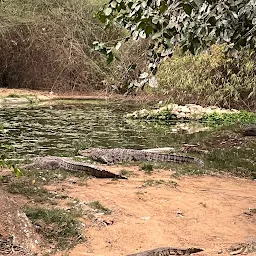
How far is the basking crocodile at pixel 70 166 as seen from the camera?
21.4ft

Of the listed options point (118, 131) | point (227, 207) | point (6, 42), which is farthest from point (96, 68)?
point (227, 207)

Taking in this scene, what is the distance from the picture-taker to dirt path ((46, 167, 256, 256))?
431cm

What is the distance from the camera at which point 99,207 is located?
5.05 m

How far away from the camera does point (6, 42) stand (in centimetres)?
2180

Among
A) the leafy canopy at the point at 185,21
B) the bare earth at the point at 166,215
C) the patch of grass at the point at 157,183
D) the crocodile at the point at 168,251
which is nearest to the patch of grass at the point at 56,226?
the bare earth at the point at 166,215

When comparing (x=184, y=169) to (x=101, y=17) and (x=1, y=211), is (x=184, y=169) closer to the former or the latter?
(x=1, y=211)

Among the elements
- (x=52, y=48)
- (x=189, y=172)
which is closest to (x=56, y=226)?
(x=189, y=172)

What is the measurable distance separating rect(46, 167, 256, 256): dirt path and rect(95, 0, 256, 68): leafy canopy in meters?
1.82

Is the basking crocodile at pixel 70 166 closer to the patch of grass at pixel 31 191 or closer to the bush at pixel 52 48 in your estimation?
the patch of grass at pixel 31 191

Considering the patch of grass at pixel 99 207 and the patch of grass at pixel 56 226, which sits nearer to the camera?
the patch of grass at pixel 56 226

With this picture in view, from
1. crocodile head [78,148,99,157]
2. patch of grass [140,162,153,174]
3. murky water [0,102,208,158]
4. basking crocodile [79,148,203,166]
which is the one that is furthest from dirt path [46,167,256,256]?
murky water [0,102,208,158]

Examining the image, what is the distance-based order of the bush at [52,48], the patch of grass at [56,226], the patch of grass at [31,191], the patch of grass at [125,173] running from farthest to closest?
the bush at [52,48]
the patch of grass at [125,173]
the patch of grass at [31,191]
the patch of grass at [56,226]

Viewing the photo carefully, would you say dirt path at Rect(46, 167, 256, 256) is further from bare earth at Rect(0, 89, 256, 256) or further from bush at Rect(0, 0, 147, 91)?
bush at Rect(0, 0, 147, 91)

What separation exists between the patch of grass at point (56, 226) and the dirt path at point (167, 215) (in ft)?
0.36
